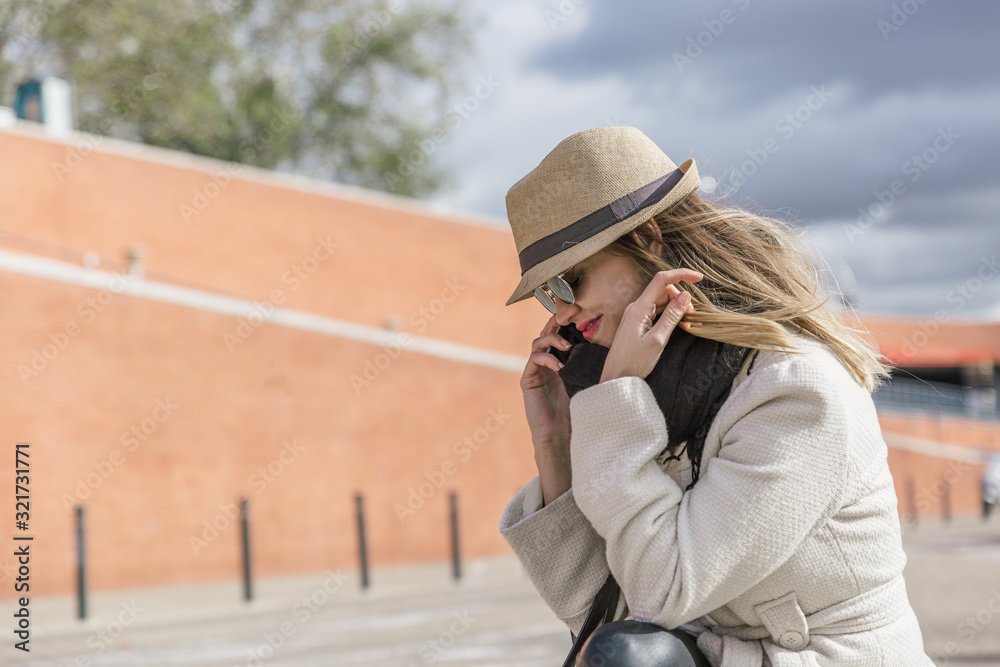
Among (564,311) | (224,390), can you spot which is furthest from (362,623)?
(564,311)

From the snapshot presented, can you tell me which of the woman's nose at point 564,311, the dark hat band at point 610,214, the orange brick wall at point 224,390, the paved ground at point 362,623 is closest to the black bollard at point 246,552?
the paved ground at point 362,623

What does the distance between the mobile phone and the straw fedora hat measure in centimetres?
19

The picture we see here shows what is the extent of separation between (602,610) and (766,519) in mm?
572

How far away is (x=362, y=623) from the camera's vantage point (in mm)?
9469

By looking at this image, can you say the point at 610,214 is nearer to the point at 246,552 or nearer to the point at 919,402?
the point at 246,552

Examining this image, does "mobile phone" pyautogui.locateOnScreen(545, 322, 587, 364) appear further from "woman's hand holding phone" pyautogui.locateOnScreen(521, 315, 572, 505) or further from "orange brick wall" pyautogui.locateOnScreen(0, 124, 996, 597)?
"orange brick wall" pyautogui.locateOnScreen(0, 124, 996, 597)

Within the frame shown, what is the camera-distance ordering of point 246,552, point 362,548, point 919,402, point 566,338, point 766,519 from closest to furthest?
point 766,519, point 566,338, point 246,552, point 362,548, point 919,402

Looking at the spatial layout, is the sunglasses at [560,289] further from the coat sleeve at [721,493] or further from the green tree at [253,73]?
the green tree at [253,73]

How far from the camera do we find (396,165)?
35531 millimetres

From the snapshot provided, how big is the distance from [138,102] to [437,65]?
10877 mm

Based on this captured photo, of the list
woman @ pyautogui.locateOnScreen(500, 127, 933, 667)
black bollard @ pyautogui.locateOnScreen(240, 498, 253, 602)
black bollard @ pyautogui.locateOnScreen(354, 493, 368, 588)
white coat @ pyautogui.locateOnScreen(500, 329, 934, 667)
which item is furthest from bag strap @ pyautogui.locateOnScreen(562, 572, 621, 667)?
black bollard @ pyautogui.locateOnScreen(354, 493, 368, 588)

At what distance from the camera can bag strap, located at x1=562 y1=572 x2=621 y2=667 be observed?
2111 millimetres

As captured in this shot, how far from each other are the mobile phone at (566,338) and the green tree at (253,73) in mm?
27351

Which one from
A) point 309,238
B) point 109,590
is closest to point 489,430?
point 309,238
